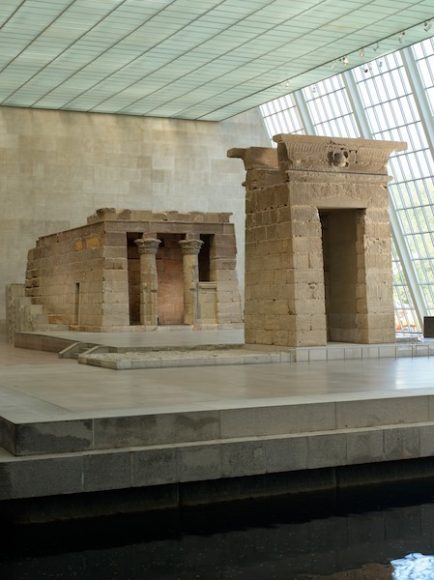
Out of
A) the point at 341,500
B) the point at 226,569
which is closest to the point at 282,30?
the point at 341,500

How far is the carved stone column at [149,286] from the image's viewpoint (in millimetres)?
25861

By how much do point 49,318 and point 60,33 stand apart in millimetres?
8307

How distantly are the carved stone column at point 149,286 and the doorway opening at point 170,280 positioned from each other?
4.24 feet

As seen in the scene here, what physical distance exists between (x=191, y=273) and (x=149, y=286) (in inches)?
49.6

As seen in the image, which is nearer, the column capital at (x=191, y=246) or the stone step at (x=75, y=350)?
the stone step at (x=75, y=350)

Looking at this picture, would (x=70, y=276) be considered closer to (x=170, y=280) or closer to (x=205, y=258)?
(x=170, y=280)

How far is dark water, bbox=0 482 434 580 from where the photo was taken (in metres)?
6.98

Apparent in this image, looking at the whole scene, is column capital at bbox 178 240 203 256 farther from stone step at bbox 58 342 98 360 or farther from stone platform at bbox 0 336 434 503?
stone platform at bbox 0 336 434 503

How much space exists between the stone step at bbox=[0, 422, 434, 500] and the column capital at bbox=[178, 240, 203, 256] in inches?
678

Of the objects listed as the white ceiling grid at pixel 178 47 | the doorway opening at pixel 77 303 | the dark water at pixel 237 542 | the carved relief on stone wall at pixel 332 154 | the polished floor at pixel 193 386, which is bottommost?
the dark water at pixel 237 542

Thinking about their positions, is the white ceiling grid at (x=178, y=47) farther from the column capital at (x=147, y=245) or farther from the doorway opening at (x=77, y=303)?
the doorway opening at (x=77, y=303)

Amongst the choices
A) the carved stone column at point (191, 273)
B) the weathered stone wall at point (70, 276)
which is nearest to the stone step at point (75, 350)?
the weathered stone wall at point (70, 276)

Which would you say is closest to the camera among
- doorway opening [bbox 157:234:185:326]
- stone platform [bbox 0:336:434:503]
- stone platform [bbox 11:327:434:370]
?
stone platform [bbox 0:336:434:503]

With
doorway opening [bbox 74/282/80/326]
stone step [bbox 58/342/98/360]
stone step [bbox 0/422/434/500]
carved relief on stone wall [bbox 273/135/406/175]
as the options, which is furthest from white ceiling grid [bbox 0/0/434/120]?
stone step [bbox 0/422/434/500]
